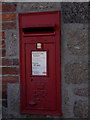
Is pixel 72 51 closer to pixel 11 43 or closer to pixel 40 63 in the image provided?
pixel 40 63

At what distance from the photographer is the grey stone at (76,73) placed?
8.80 feet

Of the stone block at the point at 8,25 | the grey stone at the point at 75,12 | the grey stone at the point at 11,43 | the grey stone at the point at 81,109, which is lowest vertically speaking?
the grey stone at the point at 81,109

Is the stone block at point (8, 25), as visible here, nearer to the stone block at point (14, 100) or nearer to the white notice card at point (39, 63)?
the white notice card at point (39, 63)

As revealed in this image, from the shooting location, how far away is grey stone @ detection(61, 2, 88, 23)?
8.79 ft

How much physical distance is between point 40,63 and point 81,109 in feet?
3.16

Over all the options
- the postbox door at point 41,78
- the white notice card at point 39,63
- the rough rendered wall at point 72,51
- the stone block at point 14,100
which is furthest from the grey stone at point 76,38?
the stone block at point 14,100

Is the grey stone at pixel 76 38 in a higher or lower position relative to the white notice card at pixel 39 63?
higher

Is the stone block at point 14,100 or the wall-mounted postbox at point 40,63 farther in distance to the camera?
the stone block at point 14,100

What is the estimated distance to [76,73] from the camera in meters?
2.71

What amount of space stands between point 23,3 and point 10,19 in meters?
0.34

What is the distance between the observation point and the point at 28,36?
275 cm

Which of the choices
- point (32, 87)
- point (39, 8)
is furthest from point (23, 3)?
point (32, 87)

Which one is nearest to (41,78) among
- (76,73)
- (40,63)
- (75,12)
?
(40,63)

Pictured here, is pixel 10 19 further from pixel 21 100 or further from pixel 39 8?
pixel 21 100
